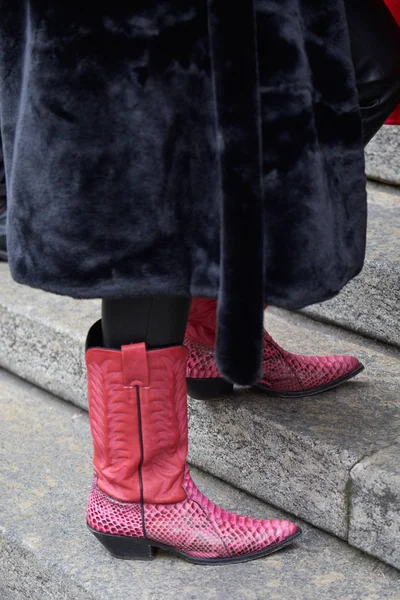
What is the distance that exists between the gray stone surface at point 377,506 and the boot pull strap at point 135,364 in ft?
1.40

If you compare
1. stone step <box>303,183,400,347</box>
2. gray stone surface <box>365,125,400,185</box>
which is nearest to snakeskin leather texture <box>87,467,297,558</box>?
stone step <box>303,183,400,347</box>

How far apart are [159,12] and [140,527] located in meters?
0.85

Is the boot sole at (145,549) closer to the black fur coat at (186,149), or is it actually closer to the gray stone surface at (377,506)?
the gray stone surface at (377,506)

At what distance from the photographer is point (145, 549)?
1.63 metres

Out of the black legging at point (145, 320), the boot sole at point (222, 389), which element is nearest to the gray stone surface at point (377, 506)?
the boot sole at point (222, 389)

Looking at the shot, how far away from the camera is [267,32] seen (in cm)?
119

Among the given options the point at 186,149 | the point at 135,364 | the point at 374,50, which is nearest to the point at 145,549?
the point at 135,364

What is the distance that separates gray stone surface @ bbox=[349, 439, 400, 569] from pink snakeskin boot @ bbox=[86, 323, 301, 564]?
12cm

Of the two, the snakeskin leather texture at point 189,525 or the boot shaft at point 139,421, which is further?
the snakeskin leather texture at point 189,525

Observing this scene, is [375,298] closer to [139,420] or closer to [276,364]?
[276,364]

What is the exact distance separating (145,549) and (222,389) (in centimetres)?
37

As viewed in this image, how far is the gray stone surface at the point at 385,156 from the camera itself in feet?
8.16

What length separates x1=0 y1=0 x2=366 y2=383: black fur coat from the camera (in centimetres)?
119

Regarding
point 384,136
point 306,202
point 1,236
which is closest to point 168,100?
point 306,202
